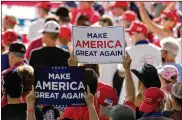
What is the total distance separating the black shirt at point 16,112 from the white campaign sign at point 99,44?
3.32 ft

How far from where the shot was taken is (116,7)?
49.1 feet

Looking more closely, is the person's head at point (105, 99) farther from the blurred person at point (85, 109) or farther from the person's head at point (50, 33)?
the person's head at point (50, 33)

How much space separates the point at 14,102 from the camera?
7988mm

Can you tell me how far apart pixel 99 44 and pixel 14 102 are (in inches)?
53.4

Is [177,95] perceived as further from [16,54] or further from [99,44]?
[16,54]

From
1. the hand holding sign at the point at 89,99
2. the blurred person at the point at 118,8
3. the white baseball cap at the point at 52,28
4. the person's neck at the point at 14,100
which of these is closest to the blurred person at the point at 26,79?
the person's neck at the point at 14,100

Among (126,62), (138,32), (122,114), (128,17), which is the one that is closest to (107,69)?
(138,32)

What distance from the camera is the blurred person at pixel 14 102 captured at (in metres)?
7.95

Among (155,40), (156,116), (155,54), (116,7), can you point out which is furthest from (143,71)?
(116,7)

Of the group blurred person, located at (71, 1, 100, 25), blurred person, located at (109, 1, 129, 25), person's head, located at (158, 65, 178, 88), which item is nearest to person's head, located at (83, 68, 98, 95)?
person's head, located at (158, 65, 178, 88)

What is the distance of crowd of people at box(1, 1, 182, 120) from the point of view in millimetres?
7910

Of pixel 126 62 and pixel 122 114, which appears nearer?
pixel 122 114

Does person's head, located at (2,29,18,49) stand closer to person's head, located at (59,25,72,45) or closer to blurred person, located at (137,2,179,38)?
person's head, located at (59,25,72,45)

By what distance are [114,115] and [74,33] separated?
169 cm
